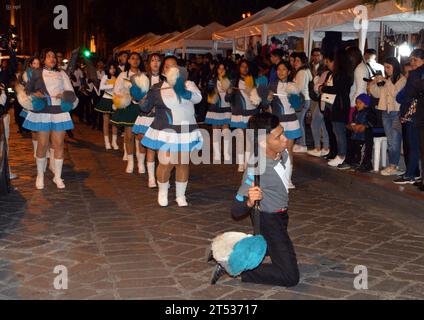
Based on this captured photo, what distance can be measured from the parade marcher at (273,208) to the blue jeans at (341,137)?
565 centimetres

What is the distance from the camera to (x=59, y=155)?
9281 millimetres

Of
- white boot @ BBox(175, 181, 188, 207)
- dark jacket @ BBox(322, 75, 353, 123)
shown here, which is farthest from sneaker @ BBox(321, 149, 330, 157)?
white boot @ BBox(175, 181, 188, 207)

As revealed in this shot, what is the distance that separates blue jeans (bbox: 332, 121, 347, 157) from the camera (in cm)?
1078

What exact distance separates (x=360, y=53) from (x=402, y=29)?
1393mm

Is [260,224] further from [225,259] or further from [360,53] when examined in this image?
[360,53]

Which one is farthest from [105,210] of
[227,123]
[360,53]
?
[360,53]

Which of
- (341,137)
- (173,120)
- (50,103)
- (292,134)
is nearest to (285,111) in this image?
(292,134)

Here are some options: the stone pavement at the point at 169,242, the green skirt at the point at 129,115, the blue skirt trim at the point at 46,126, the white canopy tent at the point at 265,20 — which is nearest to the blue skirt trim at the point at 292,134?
the stone pavement at the point at 169,242

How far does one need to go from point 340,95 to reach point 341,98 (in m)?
0.05

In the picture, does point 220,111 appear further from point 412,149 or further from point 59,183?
point 412,149

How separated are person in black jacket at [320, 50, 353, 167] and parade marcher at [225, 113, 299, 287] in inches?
215

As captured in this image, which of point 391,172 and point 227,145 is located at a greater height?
point 227,145

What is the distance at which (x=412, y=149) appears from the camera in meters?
9.10

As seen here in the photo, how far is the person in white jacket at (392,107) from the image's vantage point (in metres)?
9.52
